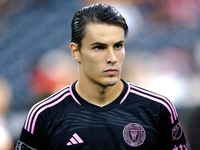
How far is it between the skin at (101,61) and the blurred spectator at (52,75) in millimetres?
3938

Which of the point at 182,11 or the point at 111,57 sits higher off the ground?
the point at 182,11

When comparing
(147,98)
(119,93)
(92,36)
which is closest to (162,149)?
(147,98)

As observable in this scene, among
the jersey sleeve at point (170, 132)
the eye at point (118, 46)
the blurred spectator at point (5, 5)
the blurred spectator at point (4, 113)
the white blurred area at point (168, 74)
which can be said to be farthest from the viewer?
the blurred spectator at point (5, 5)

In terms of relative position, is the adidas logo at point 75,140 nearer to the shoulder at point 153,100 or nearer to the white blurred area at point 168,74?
the shoulder at point 153,100

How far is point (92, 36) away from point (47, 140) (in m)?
1.08

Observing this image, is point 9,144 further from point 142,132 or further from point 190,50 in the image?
point 190,50

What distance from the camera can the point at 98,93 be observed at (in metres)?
2.60

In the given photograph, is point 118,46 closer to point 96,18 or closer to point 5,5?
point 96,18

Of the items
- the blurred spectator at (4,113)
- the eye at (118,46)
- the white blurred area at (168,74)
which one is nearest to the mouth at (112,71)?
the eye at (118,46)

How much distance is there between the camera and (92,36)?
8.02 feet

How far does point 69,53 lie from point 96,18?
4755 mm

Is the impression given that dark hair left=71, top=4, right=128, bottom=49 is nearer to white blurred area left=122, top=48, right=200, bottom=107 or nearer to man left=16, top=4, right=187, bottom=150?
man left=16, top=4, right=187, bottom=150

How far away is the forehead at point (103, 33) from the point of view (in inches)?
94.6

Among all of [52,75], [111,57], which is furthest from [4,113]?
[111,57]
